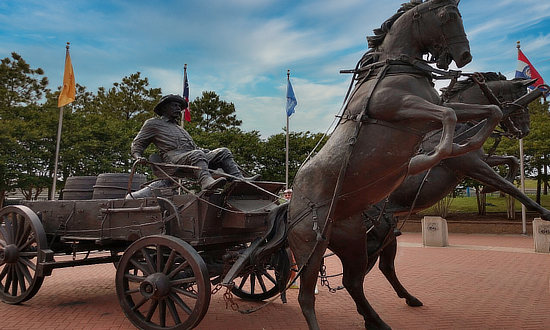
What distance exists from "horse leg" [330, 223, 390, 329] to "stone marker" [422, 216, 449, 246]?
9857 mm

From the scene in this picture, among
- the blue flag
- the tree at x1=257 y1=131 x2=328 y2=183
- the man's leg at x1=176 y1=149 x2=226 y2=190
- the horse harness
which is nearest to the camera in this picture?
the horse harness

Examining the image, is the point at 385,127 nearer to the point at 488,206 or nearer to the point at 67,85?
the point at 67,85

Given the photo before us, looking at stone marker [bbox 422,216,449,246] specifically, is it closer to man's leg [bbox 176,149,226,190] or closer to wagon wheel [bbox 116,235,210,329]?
man's leg [bbox 176,149,226,190]

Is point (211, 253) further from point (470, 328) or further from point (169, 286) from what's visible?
point (470, 328)

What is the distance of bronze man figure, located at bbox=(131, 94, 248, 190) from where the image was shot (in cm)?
543

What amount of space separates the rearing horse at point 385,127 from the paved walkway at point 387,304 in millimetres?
1720

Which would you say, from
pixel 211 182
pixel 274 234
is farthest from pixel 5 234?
pixel 274 234

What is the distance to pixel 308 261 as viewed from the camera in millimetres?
4168

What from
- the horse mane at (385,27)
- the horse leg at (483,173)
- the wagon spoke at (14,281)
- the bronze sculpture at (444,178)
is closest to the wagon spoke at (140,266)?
the wagon spoke at (14,281)

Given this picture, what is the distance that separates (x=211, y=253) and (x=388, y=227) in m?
2.34

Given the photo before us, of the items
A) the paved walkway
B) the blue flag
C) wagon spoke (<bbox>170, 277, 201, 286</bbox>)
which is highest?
the blue flag

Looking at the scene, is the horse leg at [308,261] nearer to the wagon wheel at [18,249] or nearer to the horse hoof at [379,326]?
the horse hoof at [379,326]

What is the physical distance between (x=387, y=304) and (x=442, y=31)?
4148mm

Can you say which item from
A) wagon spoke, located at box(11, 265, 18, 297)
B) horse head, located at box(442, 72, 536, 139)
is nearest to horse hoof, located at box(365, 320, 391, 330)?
horse head, located at box(442, 72, 536, 139)
